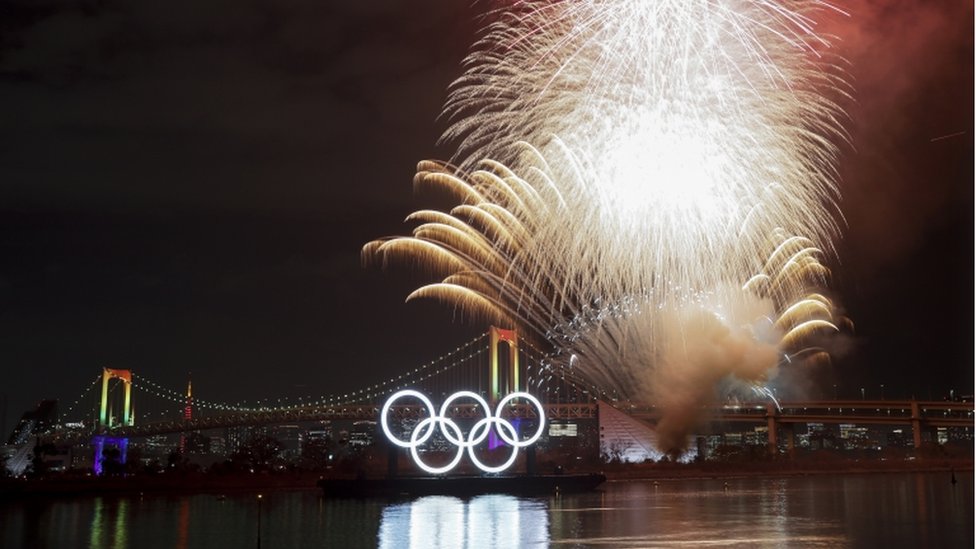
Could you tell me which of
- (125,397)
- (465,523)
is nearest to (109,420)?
(125,397)

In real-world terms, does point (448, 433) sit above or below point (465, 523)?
above

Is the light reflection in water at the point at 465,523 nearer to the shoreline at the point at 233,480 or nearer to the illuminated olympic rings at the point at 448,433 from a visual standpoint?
the illuminated olympic rings at the point at 448,433

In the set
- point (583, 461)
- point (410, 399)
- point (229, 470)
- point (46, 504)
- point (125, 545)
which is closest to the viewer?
point (125, 545)

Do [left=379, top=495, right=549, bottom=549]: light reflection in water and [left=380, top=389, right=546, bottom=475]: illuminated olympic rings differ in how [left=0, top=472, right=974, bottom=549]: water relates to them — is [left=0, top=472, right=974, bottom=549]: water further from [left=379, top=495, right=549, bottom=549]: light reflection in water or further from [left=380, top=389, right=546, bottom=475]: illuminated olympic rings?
[left=380, top=389, right=546, bottom=475]: illuminated olympic rings

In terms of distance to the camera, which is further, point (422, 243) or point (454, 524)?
point (422, 243)

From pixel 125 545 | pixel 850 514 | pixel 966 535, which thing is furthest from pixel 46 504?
pixel 966 535

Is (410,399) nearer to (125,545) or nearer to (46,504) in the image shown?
(46,504)

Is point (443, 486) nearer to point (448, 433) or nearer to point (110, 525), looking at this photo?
point (448, 433)
